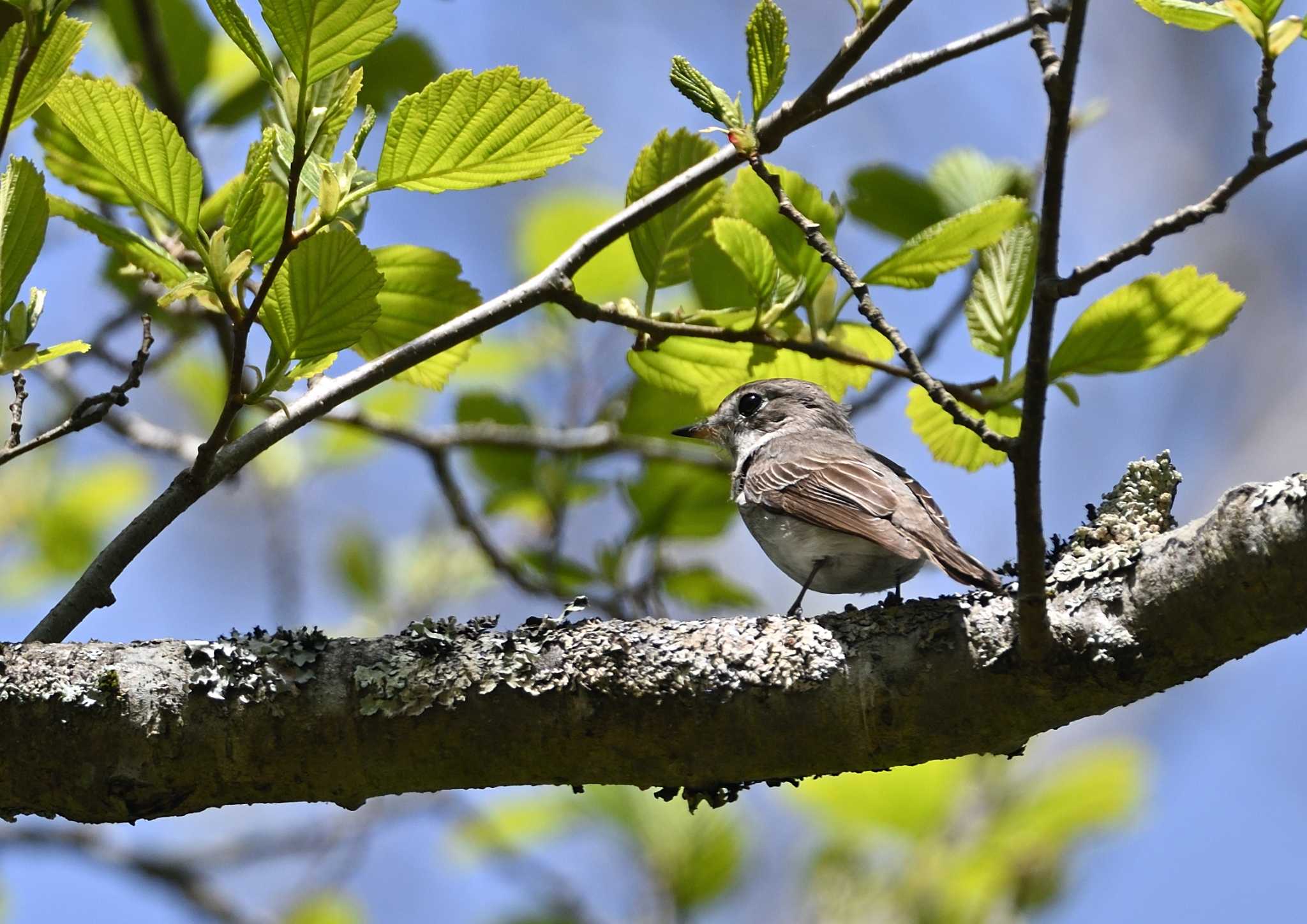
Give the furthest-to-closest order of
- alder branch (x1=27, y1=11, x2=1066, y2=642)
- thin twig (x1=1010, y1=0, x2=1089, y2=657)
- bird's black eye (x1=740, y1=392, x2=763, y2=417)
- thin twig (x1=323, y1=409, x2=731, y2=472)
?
bird's black eye (x1=740, y1=392, x2=763, y2=417)
thin twig (x1=323, y1=409, x2=731, y2=472)
alder branch (x1=27, y1=11, x2=1066, y2=642)
thin twig (x1=1010, y1=0, x2=1089, y2=657)

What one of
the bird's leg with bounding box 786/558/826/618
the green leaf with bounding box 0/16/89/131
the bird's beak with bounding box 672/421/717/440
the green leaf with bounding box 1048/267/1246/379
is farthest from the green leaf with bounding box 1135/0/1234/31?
the bird's beak with bounding box 672/421/717/440

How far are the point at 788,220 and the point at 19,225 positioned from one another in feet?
4.74

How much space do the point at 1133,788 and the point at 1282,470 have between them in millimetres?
5551

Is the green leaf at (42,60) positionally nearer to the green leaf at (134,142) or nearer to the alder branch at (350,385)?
the green leaf at (134,142)

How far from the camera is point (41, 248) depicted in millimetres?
2180

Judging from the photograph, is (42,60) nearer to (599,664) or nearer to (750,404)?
(599,664)

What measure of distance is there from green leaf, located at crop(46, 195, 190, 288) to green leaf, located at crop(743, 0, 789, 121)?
3.80 feet

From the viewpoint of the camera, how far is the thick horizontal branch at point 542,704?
2246mm

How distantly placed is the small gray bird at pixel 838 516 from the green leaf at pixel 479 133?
1.35 meters

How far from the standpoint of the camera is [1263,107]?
206cm

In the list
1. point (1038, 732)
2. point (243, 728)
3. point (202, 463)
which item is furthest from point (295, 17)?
point (1038, 732)

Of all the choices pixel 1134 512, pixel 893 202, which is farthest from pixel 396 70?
pixel 1134 512

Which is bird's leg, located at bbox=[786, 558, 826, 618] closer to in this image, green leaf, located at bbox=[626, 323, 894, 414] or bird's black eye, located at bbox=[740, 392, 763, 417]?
green leaf, located at bbox=[626, 323, 894, 414]

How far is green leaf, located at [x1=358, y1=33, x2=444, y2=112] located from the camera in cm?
375
